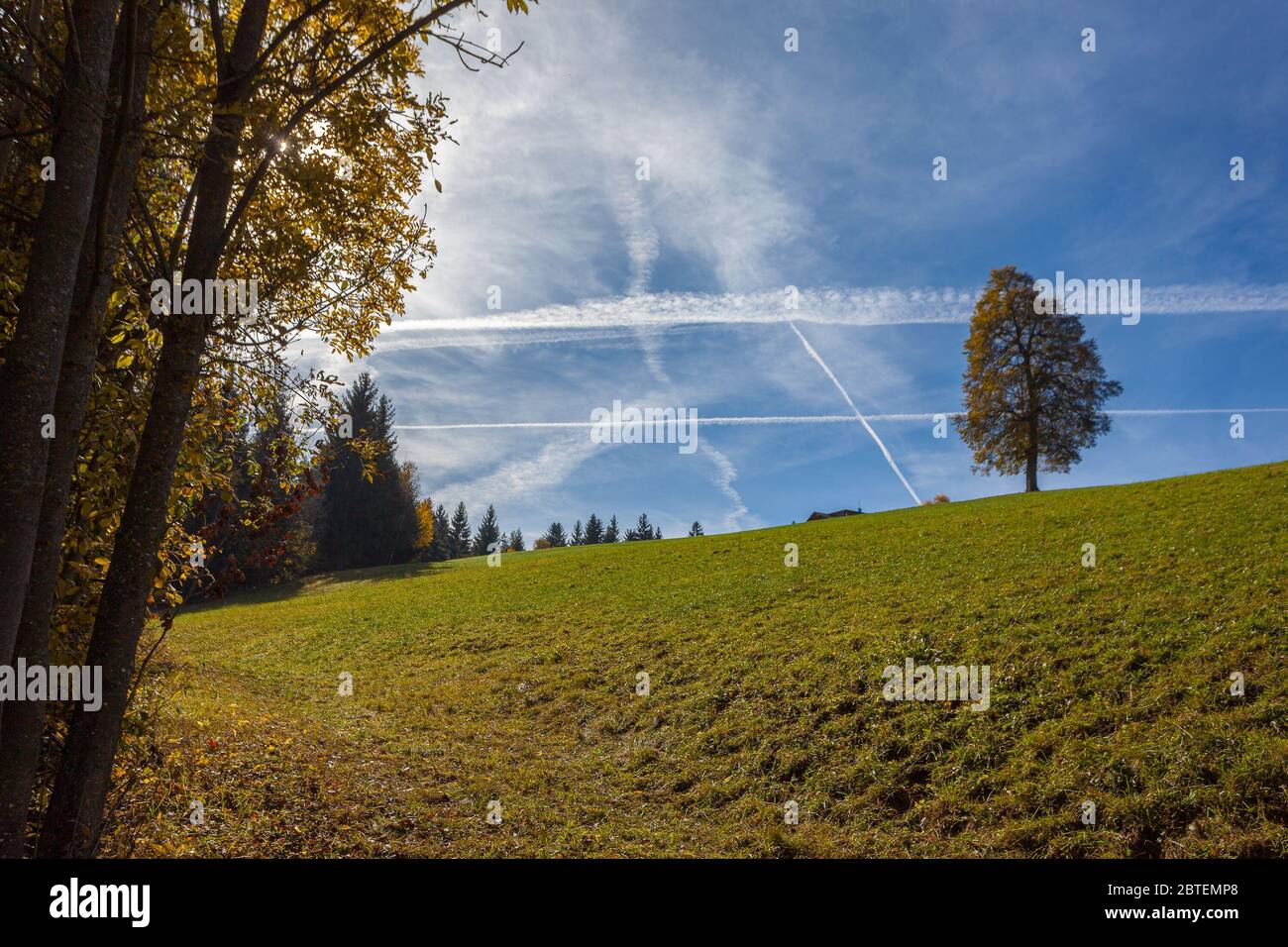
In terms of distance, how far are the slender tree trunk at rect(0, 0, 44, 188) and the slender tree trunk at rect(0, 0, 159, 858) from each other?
95 centimetres

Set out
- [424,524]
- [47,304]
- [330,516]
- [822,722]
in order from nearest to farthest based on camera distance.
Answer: [47,304]
[822,722]
[330,516]
[424,524]

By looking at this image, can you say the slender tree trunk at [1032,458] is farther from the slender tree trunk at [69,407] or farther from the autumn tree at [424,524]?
the autumn tree at [424,524]

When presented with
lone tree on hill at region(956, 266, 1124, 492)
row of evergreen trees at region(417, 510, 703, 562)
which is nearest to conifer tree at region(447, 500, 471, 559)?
row of evergreen trees at region(417, 510, 703, 562)

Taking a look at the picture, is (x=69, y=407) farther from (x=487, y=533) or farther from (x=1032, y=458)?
(x=487, y=533)

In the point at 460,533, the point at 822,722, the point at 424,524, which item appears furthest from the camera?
the point at 460,533

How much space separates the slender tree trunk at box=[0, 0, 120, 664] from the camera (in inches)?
157

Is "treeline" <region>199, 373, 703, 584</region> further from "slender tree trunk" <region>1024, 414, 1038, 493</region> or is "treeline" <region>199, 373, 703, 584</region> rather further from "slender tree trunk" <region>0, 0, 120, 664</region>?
"slender tree trunk" <region>1024, 414, 1038, 493</region>

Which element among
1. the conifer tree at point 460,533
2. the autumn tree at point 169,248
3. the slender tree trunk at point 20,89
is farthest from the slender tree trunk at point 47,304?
the conifer tree at point 460,533

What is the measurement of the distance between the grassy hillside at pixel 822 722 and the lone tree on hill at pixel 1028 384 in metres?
24.7

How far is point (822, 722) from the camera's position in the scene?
35.2ft

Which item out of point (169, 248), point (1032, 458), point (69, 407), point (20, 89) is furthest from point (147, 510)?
point (1032, 458)

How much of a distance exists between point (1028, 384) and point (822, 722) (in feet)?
141
